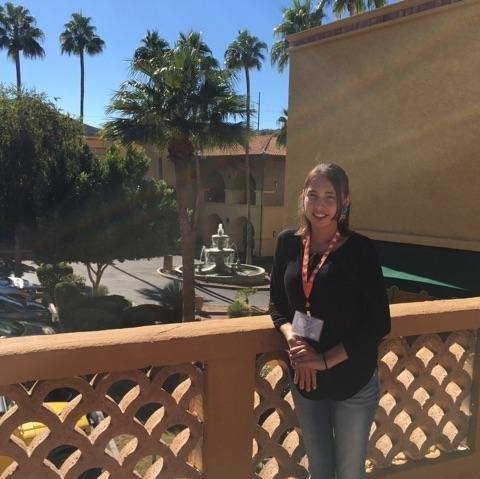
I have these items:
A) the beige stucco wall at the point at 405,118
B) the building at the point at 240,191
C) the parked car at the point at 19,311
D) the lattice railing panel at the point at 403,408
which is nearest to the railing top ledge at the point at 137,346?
the lattice railing panel at the point at 403,408

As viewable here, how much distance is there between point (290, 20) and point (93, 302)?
18816 mm

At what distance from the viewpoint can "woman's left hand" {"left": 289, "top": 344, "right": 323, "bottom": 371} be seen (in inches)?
79.2

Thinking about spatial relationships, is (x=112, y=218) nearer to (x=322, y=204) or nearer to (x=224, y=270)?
(x=224, y=270)

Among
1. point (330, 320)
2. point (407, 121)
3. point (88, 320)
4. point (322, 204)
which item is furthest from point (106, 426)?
point (88, 320)

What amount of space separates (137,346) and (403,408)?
1.51 metres

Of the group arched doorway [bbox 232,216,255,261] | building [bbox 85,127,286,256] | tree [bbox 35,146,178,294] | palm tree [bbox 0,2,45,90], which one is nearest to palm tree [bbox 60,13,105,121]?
palm tree [bbox 0,2,45,90]

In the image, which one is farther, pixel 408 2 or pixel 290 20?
pixel 290 20

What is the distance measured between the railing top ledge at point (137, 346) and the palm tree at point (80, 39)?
158ft

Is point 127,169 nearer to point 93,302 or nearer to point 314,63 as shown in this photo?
point 93,302

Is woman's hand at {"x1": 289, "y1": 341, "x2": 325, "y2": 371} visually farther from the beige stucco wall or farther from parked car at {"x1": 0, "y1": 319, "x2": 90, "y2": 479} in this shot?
the beige stucco wall


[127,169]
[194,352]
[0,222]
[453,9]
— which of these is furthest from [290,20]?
[194,352]

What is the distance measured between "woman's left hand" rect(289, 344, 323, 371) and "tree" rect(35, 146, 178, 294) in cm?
1561

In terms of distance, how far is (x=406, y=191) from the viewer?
9.74 m

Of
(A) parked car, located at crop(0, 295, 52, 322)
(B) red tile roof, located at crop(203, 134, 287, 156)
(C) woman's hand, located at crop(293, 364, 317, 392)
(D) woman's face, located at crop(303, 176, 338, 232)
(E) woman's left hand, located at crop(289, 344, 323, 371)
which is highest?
(B) red tile roof, located at crop(203, 134, 287, 156)
